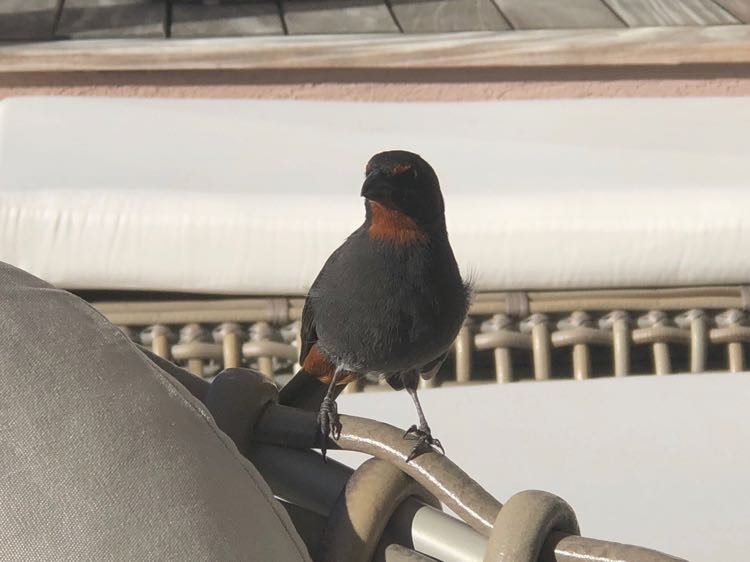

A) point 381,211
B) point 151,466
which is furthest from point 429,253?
point 151,466

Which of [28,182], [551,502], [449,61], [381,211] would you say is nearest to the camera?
[551,502]

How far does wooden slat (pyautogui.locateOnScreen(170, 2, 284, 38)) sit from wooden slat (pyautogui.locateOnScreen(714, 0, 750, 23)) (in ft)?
4.44

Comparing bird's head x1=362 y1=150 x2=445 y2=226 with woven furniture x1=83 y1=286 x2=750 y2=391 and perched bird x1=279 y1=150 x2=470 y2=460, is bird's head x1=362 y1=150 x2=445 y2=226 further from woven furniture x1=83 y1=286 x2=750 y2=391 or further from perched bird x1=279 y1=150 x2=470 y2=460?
woven furniture x1=83 y1=286 x2=750 y2=391

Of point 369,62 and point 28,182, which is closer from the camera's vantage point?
point 28,182

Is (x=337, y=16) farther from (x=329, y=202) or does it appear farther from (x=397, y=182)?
(x=397, y=182)

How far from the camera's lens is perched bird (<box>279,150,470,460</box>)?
1106 millimetres

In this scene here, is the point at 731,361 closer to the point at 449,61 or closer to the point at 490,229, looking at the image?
the point at 490,229

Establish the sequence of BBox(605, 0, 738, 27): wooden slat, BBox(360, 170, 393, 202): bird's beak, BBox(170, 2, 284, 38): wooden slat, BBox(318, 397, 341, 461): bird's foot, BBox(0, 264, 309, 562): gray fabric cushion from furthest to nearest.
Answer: BBox(170, 2, 284, 38): wooden slat
BBox(605, 0, 738, 27): wooden slat
BBox(360, 170, 393, 202): bird's beak
BBox(318, 397, 341, 461): bird's foot
BBox(0, 264, 309, 562): gray fabric cushion

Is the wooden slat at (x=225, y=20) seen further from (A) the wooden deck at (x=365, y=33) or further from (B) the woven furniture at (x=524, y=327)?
(B) the woven furniture at (x=524, y=327)

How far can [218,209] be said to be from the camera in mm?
1837

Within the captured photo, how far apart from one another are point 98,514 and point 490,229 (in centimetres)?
125

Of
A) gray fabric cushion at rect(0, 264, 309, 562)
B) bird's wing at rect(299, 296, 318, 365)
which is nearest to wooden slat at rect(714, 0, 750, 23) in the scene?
bird's wing at rect(299, 296, 318, 365)

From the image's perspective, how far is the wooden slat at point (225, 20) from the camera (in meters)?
3.53

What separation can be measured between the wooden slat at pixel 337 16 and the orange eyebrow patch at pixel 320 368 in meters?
2.41
